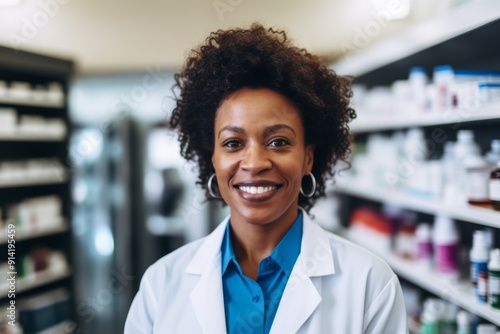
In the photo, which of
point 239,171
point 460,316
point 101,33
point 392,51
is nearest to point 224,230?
point 239,171

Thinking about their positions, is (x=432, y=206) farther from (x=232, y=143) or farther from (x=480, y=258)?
(x=232, y=143)

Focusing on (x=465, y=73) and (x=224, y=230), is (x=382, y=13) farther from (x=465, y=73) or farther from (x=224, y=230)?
(x=224, y=230)

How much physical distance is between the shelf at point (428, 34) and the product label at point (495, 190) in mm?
573

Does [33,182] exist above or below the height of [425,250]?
above

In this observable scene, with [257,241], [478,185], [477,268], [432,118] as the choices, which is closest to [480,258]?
[477,268]

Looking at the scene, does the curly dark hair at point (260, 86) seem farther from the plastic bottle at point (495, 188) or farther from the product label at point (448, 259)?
the product label at point (448, 259)

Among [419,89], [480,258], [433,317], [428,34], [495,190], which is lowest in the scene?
[433,317]

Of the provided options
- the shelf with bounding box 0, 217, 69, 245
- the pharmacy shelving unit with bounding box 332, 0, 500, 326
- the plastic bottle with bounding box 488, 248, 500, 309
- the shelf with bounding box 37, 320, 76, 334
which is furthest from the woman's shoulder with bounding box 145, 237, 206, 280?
the shelf with bounding box 37, 320, 76, 334

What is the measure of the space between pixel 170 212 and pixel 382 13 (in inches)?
140

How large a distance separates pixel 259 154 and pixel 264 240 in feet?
0.91

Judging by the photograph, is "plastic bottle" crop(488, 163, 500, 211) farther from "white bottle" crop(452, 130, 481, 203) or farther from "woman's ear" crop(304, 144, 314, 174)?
"woman's ear" crop(304, 144, 314, 174)

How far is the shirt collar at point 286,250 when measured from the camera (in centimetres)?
→ 134

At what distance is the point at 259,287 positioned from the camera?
1.29m

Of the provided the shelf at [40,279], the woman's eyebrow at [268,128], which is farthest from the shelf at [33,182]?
the woman's eyebrow at [268,128]
